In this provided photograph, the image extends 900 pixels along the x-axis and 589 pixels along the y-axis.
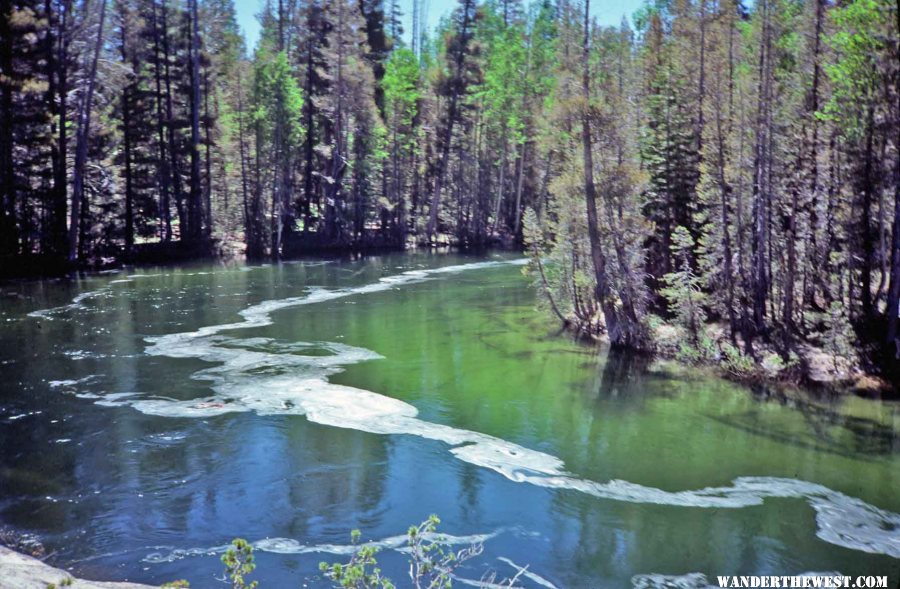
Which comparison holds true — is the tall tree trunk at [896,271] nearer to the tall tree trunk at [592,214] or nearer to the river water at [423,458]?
the river water at [423,458]

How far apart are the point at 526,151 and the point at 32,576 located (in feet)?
169

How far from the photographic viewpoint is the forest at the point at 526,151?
1741cm

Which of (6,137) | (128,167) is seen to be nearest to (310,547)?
(6,137)

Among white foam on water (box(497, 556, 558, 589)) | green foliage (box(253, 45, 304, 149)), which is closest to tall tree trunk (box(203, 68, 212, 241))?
green foliage (box(253, 45, 304, 149))

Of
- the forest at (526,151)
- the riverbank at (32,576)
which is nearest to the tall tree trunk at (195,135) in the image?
the forest at (526,151)

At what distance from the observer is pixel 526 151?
55469 millimetres

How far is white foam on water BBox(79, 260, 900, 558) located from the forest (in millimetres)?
7261

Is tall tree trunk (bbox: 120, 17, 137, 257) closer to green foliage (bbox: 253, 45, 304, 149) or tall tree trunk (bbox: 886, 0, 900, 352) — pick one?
green foliage (bbox: 253, 45, 304, 149)

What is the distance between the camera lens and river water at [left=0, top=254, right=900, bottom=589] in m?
8.33

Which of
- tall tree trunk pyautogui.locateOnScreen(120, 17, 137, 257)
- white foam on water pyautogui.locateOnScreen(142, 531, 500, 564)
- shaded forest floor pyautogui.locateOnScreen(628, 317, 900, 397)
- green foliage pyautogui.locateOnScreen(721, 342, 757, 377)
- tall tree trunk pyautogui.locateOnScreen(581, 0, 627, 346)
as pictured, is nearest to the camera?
white foam on water pyautogui.locateOnScreen(142, 531, 500, 564)

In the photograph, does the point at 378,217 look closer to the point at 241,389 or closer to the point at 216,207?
the point at 216,207

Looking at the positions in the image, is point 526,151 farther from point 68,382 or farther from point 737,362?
point 68,382

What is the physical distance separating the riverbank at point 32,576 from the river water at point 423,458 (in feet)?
1.23

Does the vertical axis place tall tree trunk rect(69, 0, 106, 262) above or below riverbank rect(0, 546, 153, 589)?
above
